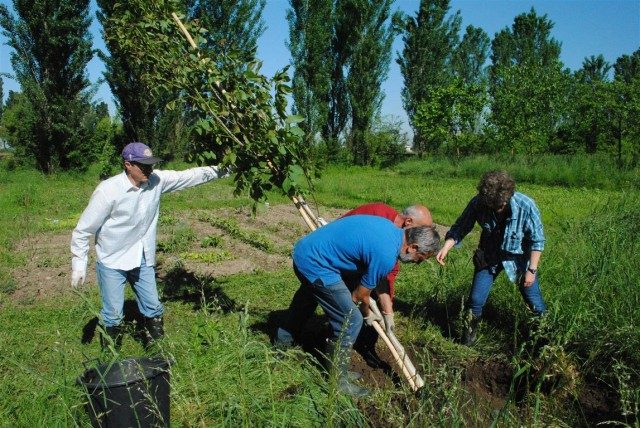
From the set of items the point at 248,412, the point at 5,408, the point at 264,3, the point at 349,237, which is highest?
the point at 264,3

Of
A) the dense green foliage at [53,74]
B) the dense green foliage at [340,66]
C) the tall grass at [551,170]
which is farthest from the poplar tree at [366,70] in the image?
the dense green foliage at [53,74]

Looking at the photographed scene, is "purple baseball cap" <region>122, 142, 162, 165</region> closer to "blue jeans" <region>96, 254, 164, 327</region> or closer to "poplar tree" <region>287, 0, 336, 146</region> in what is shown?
"blue jeans" <region>96, 254, 164, 327</region>

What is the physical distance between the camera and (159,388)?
10.0 ft

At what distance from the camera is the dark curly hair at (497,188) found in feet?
13.5

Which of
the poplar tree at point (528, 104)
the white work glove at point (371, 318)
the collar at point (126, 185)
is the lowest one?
the white work glove at point (371, 318)

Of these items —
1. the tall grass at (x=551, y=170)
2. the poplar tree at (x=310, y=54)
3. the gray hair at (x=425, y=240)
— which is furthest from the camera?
the poplar tree at (x=310, y=54)

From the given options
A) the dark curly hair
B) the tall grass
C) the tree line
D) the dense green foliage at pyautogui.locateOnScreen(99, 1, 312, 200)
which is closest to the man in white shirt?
the dense green foliage at pyautogui.locateOnScreen(99, 1, 312, 200)

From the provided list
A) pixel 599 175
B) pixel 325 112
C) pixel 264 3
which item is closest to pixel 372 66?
pixel 325 112

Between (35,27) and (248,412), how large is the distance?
19071 mm

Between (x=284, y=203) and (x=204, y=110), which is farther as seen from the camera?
(x=284, y=203)

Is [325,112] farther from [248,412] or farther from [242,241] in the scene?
[248,412]

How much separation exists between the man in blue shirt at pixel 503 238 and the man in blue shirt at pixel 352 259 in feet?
3.41

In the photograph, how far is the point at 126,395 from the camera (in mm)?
2928

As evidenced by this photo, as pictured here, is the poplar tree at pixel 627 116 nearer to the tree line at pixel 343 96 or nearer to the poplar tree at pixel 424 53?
the tree line at pixel 343 96
